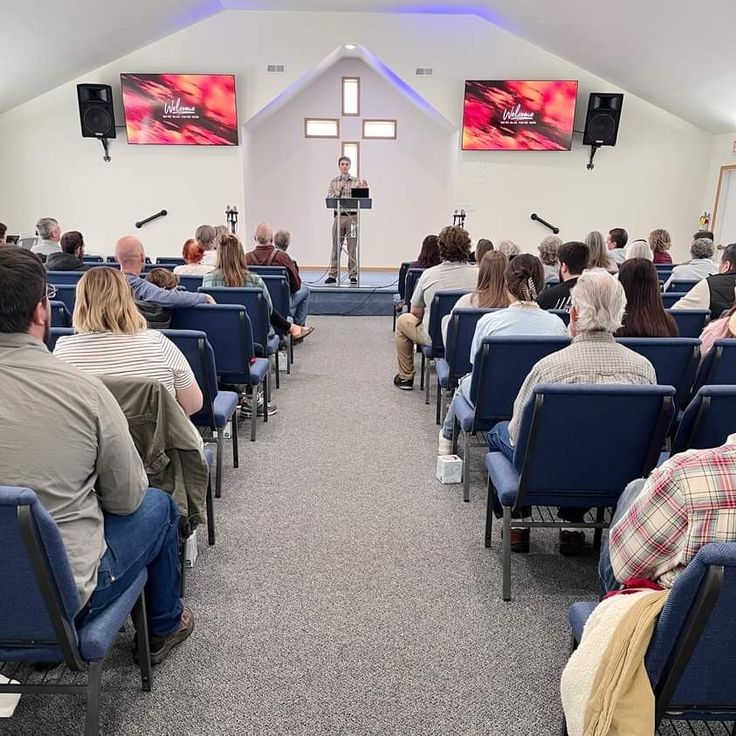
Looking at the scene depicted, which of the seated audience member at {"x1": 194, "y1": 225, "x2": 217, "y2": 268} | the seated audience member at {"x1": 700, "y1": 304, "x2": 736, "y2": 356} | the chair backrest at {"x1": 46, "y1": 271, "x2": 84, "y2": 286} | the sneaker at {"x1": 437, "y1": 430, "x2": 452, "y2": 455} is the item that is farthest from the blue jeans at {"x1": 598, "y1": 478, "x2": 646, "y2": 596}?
the seated audience member at {"x1": 194, "y1": 225, "x2": 217, "y2": 268}

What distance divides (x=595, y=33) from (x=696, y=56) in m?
1.17

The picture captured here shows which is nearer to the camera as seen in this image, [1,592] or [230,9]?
[1,592]

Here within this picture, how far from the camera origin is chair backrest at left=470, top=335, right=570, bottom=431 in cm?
258

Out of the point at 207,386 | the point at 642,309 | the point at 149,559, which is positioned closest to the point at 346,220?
the point at 207,386

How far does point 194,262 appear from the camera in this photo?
16.3 feet

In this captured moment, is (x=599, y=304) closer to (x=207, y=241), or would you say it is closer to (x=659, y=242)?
(x=207, y=241)

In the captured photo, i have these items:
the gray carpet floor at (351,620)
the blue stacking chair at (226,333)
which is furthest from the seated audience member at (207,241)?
the gray carpet floor at (351,620)

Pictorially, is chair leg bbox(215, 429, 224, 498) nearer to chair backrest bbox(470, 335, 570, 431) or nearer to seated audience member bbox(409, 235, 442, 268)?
chair backrest bbox(470, 335, 570, 431)

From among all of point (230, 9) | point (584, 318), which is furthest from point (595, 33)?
point (584, 318)

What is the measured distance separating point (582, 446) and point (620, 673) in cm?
92

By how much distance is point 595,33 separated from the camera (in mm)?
7031

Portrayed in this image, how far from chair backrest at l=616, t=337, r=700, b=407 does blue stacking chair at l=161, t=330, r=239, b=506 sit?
1.73 meters

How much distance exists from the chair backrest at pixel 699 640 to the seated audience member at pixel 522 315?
5.28ft

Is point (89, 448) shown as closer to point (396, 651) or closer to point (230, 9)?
point (396, 651)
